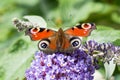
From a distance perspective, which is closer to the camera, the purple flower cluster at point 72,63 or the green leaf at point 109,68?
the purple flower cluster at point 72,63

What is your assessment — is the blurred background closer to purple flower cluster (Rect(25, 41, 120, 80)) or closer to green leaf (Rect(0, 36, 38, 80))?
green leaf (Rect(0, 36, 38, 80))

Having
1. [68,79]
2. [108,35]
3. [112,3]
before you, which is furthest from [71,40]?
[112,3]

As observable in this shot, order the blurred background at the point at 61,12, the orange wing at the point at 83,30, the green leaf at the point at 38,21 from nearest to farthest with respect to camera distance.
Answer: the orange wing at the point at 83,30
the green leaf at the point at 38,21
the blurred background at the point at 61,12

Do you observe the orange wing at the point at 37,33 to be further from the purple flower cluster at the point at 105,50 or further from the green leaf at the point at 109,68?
the green leaf at the point at 109,68

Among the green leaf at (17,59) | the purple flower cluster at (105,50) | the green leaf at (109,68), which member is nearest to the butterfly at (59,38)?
the purple flower cluster at (105,50)

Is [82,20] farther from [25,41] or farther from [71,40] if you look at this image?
[71,40]

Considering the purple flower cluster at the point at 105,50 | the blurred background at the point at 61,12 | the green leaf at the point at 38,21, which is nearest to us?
the purple flower cluster at the point at 105,50
